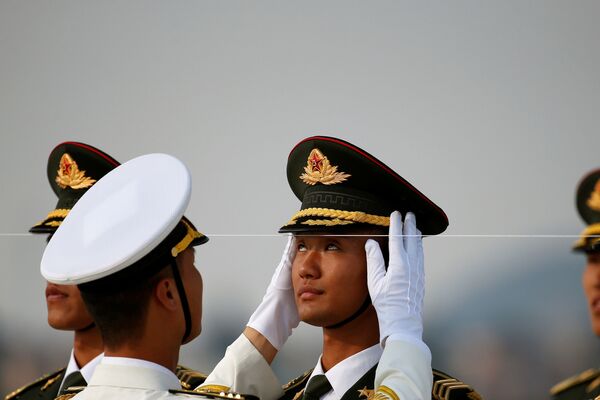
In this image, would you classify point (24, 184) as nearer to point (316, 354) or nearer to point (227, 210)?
point (227, 210)

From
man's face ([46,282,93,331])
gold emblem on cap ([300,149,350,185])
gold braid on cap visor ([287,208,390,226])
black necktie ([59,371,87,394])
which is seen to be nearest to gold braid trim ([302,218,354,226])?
gold braid on cap visor ([287,208,390,226])

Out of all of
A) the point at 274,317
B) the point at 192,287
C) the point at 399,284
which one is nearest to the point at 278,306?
the point at 274,317

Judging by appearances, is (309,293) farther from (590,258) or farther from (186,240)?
(590,258)

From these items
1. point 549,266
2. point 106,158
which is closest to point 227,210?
point 106,158

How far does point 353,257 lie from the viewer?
278 centimetres

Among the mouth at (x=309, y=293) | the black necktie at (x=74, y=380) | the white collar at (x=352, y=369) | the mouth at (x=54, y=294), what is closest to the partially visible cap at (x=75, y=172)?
the mouth at (x=54, y=294)

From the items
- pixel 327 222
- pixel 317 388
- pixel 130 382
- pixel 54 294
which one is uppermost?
pixel 327 222

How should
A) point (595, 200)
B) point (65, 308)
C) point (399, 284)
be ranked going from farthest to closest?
point (65, 308) → point (399, 284) → point (595, 200)

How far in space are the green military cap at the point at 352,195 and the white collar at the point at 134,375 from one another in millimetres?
584

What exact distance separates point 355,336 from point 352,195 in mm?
356

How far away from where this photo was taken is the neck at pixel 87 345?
349cm

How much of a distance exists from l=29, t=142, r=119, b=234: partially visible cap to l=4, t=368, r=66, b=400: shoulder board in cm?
49

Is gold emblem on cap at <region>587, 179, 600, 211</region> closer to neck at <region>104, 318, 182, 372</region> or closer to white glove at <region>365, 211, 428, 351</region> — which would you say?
white glove at <region>365, 211, 428, 351</region>

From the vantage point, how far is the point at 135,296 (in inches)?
93.1
